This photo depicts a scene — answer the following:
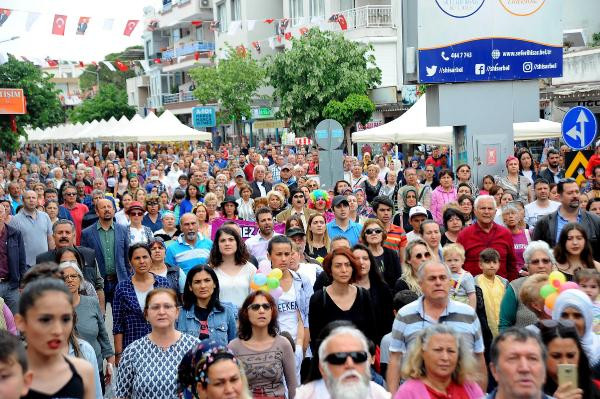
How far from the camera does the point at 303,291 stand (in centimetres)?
830

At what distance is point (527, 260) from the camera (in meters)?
7.66

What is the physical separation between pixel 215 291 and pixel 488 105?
10.8 m

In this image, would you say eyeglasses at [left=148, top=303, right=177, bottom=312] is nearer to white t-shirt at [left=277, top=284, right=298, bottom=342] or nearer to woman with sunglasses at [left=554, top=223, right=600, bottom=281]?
white t-shirt at [left=277, top=284, right=298, bottom=342]

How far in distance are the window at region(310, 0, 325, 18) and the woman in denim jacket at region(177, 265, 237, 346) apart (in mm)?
38938

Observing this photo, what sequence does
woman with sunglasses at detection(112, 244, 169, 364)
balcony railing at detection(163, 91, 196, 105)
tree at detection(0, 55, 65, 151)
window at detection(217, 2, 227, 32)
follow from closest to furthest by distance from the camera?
woman with sunglasses at detection(112, 244, 169, 364), tree at detection(0, 55, 65, 151), window at detection(217, 2, 227, 32), balcony railing at detection(163, 91, 196, 105)

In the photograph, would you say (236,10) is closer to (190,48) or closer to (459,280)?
(190,48)

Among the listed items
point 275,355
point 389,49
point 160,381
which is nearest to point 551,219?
point 275,355

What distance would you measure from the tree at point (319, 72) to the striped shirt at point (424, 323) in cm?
3105

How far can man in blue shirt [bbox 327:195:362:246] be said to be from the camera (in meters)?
10.8

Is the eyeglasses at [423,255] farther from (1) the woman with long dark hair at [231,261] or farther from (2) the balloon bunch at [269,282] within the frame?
(1) the woman with long dark hair at [231,261]

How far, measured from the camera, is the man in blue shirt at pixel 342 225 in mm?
10750

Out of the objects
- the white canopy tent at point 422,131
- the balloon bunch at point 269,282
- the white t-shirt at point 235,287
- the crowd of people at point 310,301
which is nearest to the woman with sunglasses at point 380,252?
the crowd of people at point 310,301

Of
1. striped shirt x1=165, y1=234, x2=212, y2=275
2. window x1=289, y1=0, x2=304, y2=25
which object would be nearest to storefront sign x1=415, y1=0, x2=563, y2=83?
striped shirt x1=165, y1=234, x2=212, y2=275

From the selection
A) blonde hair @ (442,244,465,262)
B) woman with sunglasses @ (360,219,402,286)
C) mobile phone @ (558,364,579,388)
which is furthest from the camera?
woman with sunglasses @ (360,219,402,286)
